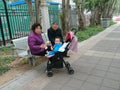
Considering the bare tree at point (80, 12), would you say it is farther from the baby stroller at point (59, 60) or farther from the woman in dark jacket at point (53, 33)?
the baby stroller at point (59, 60)

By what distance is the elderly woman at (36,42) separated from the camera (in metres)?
4.31

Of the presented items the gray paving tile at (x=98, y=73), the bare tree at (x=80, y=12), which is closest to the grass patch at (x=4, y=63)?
the gray paving tile at (x=98, y=73)

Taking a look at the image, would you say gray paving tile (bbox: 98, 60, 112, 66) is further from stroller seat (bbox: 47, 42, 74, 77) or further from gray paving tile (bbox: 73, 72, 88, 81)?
stroller seat (bbox: 47, 42, 74, 77)

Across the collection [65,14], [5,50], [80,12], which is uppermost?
[80,12]

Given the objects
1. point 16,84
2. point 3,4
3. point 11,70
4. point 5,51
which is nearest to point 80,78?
point 16,84

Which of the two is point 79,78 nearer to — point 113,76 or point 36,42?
point 113,76

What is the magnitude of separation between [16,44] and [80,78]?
7.10 ft

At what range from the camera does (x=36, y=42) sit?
445cm

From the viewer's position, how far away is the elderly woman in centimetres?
431

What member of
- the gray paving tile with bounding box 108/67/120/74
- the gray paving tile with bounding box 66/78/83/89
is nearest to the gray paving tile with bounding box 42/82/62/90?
the gray paving tile with bounding box 66/78/83/89

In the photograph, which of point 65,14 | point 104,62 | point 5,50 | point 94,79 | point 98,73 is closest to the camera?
point 94,79

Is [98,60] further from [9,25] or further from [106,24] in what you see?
[106,24]

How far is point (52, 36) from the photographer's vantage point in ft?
18.0

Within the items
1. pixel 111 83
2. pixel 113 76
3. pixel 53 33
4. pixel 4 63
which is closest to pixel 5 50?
pixel 4 63
